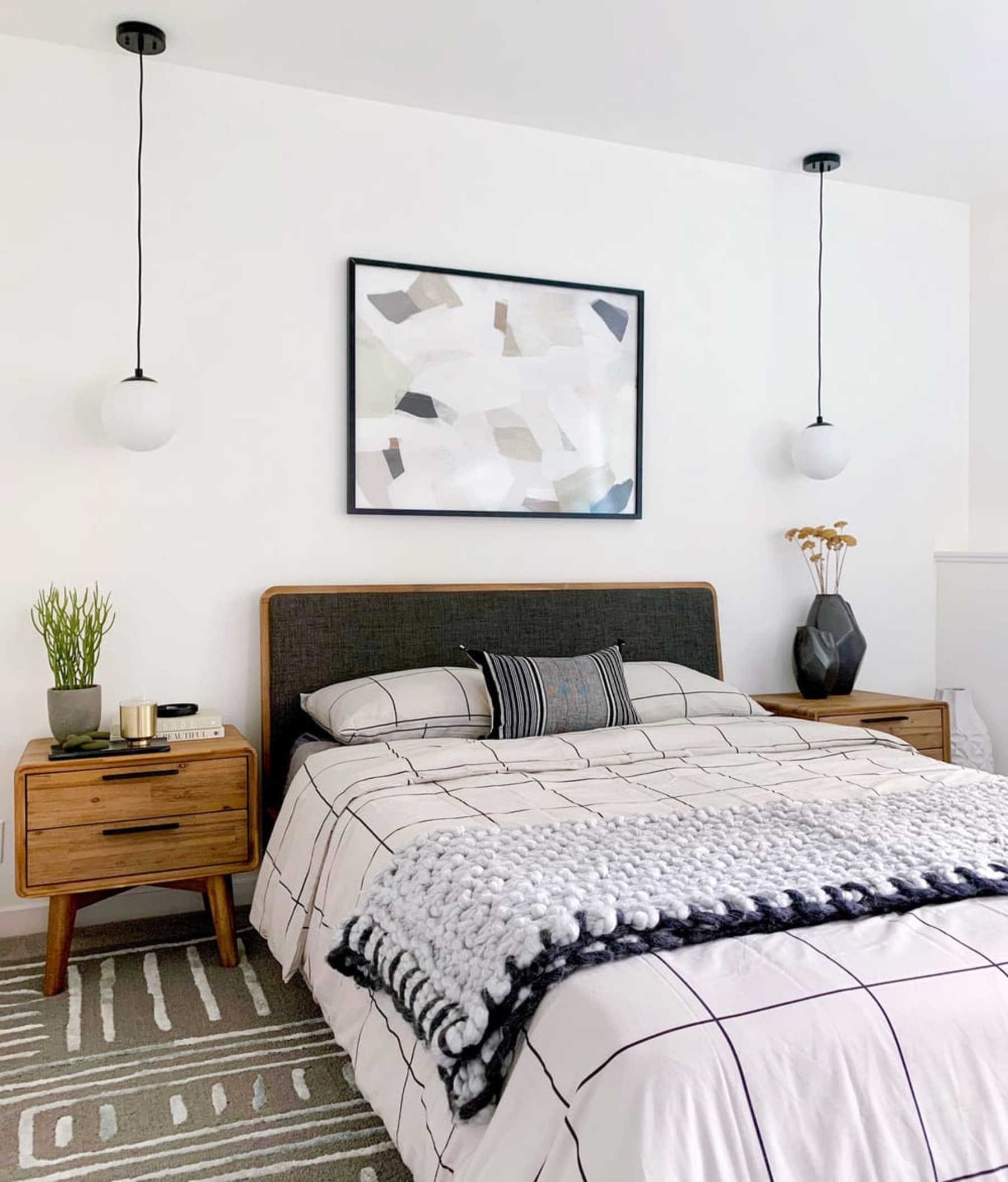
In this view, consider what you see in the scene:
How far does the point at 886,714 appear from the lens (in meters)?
3.43

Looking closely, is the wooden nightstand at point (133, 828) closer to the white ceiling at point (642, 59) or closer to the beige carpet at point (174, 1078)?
the beige carpet at point (174, 1078)

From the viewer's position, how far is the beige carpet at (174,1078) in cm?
178

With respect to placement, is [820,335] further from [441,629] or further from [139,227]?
[139,227]

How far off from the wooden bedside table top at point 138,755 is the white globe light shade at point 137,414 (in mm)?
815

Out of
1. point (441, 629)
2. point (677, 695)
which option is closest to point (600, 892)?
point (677, 695)

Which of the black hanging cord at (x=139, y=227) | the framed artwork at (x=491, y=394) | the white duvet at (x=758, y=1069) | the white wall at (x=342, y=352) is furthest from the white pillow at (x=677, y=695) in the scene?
the black hanging cord at (x=139, y=227)

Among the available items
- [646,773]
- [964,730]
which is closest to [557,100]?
[646,773]

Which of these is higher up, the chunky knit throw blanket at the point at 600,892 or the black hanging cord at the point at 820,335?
the black hanging cord at the point at 820,335

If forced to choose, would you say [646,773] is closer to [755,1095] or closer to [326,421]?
[755,1095]

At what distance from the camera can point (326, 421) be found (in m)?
3.12

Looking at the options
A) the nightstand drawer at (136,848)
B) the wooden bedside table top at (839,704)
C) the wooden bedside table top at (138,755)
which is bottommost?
A: the nightstand drawer at (136,848)

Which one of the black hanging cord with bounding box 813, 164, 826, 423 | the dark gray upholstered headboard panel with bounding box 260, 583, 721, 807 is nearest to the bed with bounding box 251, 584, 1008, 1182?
the dark gray upholstered headboard panel with bounding box 260, 583, 721, 807

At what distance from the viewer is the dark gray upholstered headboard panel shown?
301cm

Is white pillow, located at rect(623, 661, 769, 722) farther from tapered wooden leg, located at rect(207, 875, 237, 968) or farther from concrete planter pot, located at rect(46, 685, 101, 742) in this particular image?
concrete planter pot, located at rect(46, 685, 101, 742)
